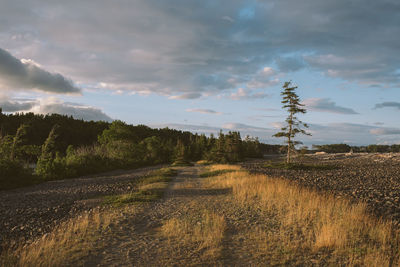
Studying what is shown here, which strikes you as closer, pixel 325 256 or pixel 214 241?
pixel 325 256

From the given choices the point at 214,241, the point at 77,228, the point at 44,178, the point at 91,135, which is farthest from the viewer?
the point at 91,135

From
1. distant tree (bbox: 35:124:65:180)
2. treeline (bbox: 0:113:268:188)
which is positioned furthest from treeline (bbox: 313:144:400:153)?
distant tree (bbox: 35:124:65:180)

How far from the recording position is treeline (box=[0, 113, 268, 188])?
2686cm

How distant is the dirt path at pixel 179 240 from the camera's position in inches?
267

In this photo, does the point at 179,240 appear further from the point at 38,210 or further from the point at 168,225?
the point at 38,210

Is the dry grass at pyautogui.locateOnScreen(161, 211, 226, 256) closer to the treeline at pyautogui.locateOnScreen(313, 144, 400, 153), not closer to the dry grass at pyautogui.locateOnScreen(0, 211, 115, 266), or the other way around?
the dry grass at pyautogui.locateOnScreen(0, 211, 115, 266)

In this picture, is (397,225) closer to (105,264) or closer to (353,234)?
(353,234)

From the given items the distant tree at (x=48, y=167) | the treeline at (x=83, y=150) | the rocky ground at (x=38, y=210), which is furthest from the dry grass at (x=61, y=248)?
the distant tree at (x=48, y=167)

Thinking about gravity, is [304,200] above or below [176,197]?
above

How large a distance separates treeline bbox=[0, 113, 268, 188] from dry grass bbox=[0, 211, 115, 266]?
18371mm

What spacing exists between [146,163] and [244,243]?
1883 inches

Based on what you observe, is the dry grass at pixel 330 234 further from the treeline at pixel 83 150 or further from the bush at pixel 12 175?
the treeline at pixel 83 150

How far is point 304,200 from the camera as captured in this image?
41.8 feet

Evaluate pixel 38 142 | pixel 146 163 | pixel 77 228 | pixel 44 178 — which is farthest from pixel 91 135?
pixel 77 228
